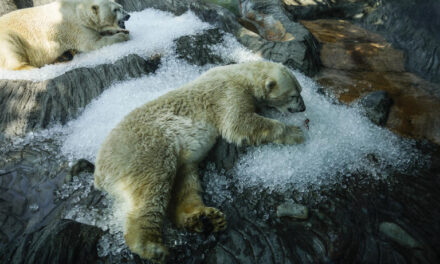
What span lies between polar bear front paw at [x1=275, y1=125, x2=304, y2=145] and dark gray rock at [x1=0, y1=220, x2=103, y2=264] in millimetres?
2276

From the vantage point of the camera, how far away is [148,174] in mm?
2549

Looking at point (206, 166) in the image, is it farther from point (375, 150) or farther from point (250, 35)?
point (250, 35)

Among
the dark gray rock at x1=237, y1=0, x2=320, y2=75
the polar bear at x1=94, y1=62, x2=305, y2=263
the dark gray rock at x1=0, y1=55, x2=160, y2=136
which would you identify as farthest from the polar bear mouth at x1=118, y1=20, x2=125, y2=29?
the polar bear at x1=94, y1=62, x2=305, y2=263

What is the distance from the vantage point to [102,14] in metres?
5.63

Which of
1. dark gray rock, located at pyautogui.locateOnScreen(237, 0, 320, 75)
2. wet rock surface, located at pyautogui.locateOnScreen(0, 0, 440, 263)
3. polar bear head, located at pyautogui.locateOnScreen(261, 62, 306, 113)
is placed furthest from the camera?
dark gray rock, located at pyautogui.locateOnScreen(237, 0, 320, 75)

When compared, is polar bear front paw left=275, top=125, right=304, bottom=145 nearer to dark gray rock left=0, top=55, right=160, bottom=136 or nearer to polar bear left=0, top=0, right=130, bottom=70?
dark gray rock left=0, top=55, right=160, bottom=136

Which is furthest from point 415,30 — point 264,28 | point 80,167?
point 80,167

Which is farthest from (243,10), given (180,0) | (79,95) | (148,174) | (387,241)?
(387,241)

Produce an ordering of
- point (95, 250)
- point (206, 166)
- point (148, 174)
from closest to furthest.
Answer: point (95, 250) < point (148, 174) < point (206, 166)

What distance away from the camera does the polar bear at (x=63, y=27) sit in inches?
212

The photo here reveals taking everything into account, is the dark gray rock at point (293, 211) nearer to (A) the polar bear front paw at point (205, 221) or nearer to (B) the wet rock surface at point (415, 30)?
(A) the polar bear front paw at point (205, 221)

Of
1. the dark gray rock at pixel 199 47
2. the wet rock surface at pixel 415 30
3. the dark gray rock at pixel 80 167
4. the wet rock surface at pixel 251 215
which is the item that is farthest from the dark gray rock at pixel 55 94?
the wet rock surface at pixel 415 30

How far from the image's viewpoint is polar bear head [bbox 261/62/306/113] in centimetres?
344

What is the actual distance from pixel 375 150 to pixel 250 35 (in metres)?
3.31
